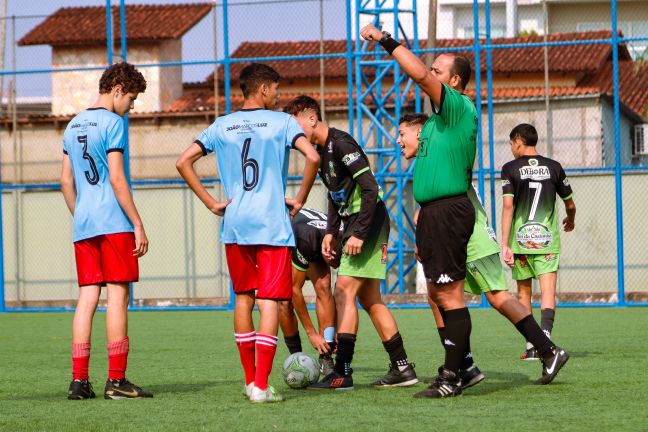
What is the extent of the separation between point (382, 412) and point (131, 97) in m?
2.58

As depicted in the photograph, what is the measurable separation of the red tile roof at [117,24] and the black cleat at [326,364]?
27734mm

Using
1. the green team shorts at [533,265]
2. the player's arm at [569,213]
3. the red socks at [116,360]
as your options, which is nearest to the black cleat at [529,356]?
the green team shorts at [533,265]

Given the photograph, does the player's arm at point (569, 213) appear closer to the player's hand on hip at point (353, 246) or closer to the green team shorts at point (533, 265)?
the green team shorts at point (533, 265)

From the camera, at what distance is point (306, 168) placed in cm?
684

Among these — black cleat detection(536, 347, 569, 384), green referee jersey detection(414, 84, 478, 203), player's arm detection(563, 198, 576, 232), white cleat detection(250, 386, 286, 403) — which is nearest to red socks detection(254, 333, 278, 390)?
white cleat detection(250, 386, 286, 403)

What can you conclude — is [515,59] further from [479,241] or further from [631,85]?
[479,241]

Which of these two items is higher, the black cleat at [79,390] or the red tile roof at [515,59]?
the red tile roof at [515,59]

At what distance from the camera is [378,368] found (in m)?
8.96

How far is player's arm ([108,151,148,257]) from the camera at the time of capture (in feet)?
23.6

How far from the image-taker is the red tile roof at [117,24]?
36219 millimetres

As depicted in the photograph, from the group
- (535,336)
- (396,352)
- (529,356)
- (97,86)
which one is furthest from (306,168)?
(97,86)

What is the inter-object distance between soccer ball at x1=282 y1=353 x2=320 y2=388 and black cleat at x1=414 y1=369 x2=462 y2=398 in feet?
3.13

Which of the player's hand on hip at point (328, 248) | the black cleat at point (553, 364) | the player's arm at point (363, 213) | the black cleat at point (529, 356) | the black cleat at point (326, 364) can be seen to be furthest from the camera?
the black cleat at point (529, 356)

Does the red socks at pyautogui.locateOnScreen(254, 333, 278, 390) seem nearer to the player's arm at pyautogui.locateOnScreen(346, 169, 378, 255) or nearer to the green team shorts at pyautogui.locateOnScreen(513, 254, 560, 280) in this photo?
the player's arm at pyautogui.locateOnScreen(346, 169, 378, 255)
